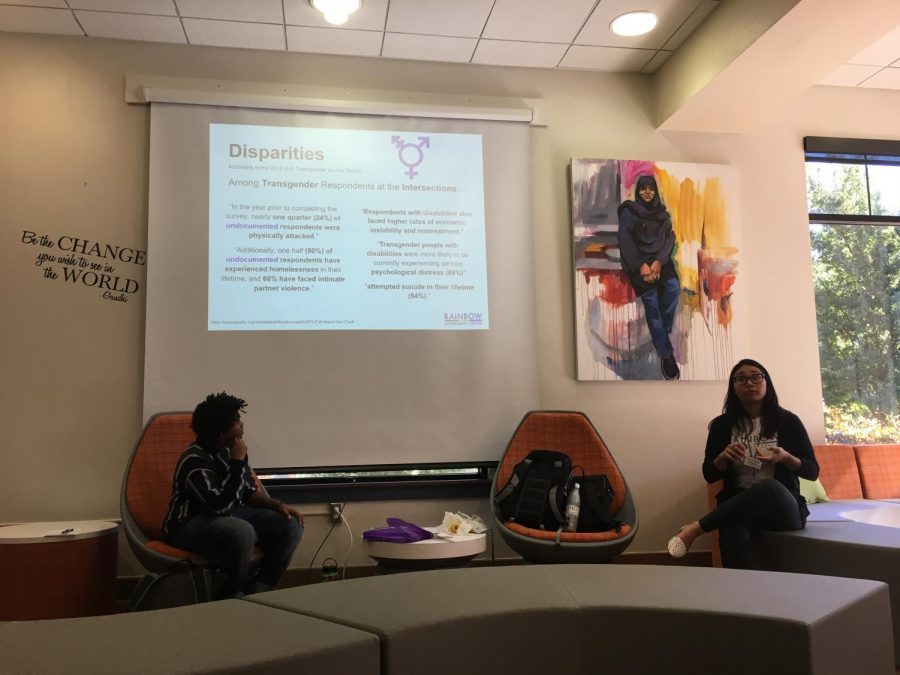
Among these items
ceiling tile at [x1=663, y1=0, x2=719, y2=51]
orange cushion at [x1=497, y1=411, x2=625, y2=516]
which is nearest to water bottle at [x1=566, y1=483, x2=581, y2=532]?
orange cushion at [x1=497, y1=411, x2=625, y2=516]

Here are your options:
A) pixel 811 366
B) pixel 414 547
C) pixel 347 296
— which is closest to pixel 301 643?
pixel 414 547

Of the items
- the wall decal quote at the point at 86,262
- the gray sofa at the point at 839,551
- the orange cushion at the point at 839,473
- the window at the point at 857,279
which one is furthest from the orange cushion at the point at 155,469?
the window at the point at 857,279

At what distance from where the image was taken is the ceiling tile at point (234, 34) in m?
3.78

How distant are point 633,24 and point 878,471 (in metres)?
2.86

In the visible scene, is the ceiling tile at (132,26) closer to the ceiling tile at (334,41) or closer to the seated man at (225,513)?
the ceiling tile at (334,41)

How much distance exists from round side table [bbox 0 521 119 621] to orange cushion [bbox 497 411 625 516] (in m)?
1.90

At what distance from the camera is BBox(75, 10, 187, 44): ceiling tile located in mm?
3691

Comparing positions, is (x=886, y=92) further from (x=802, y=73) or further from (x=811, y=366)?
(x=811, y=366)

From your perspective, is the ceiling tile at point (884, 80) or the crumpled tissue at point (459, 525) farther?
the ceiling tile at point (884, 80)

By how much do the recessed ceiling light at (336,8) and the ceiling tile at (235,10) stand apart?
0.67ft

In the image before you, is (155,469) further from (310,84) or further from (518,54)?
(518,54)

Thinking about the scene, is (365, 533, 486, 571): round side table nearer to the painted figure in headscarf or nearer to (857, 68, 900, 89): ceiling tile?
the painted figure in headscarf

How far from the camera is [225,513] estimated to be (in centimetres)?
298

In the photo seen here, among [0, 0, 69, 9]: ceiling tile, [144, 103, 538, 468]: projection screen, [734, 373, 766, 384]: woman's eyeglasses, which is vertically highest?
[0, 0, 69, 9]: ceiling tile
